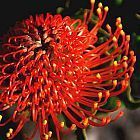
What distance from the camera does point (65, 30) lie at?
3877 millimetres

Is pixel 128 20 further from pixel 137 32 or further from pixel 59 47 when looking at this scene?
pixel 59 47

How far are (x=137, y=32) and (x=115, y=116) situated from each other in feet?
1.07

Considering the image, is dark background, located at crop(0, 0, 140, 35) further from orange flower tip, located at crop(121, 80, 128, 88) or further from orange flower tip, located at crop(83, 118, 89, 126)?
orange flower tip, located at crop(83, 118, 89, 126)

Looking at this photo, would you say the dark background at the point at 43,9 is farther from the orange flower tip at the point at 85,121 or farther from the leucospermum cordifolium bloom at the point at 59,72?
the orange flower tip at the point at 85,121

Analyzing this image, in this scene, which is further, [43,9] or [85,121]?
[43,9]

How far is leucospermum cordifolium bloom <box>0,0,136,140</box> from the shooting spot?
3.81 m

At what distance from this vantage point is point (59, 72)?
3.85 m

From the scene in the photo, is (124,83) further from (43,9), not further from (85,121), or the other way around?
(43,9)

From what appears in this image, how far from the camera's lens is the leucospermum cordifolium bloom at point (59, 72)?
12.5 feet

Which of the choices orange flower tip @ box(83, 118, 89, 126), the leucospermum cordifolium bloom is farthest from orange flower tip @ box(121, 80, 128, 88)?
orange flower tip @ box(83, 118, 89, 126)

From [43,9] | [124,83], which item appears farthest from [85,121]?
[43,9]

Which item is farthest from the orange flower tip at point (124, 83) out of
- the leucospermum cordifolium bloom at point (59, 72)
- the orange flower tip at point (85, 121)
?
the orange flower tip at point (85, 121)

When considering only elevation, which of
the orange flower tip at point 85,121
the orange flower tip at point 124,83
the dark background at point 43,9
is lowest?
the orange flower tip at point 85,121

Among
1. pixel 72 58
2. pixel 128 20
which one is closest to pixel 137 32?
pixel 128 20
